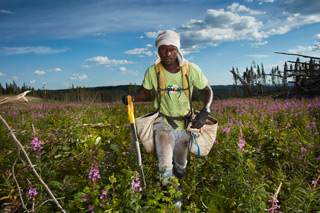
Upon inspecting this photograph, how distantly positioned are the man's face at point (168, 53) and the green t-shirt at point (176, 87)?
20 cm

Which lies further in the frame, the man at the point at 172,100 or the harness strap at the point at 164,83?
the harness strap at the point at 164,83

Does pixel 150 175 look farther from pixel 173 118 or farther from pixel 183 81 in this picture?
pixel 183 81

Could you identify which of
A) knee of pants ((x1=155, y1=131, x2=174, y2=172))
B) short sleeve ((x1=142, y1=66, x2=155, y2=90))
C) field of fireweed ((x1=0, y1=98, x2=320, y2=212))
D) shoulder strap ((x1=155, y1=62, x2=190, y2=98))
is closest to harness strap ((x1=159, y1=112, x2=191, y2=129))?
knee of pants ((x1=155, y1=131, x2=174, y2=172))

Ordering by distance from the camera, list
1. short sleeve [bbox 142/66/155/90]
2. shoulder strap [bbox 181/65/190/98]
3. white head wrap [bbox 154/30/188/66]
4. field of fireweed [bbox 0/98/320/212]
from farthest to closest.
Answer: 1. short sleeve [bbox 142/66/155/90]
2. shoulder strap [bbox 181/65/190/98]
3. white head wrap [bbox 154/30/188/66]
4. field of fireweed [bbox 0/98/320/212]

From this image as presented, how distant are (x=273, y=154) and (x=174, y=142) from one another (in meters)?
2.44

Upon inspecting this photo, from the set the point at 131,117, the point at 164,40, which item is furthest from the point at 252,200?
the point at 164,40

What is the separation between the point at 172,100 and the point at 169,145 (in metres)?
0.69

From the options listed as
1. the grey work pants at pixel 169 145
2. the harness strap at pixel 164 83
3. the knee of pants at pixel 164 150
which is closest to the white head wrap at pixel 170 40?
the harness strap at pixel 164 83

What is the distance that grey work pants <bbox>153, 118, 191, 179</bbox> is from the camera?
2.96m

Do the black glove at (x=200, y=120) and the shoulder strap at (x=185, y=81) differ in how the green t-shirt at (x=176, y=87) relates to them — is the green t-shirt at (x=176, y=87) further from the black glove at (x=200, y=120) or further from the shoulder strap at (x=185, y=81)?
the black glove at (x=200, y=120)

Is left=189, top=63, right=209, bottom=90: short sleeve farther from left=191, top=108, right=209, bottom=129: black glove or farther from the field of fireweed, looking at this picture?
the field of fireweed

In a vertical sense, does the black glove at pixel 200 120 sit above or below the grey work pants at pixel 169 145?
above

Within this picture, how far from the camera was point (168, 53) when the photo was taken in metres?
2.94

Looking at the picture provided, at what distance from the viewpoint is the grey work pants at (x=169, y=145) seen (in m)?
2.96
